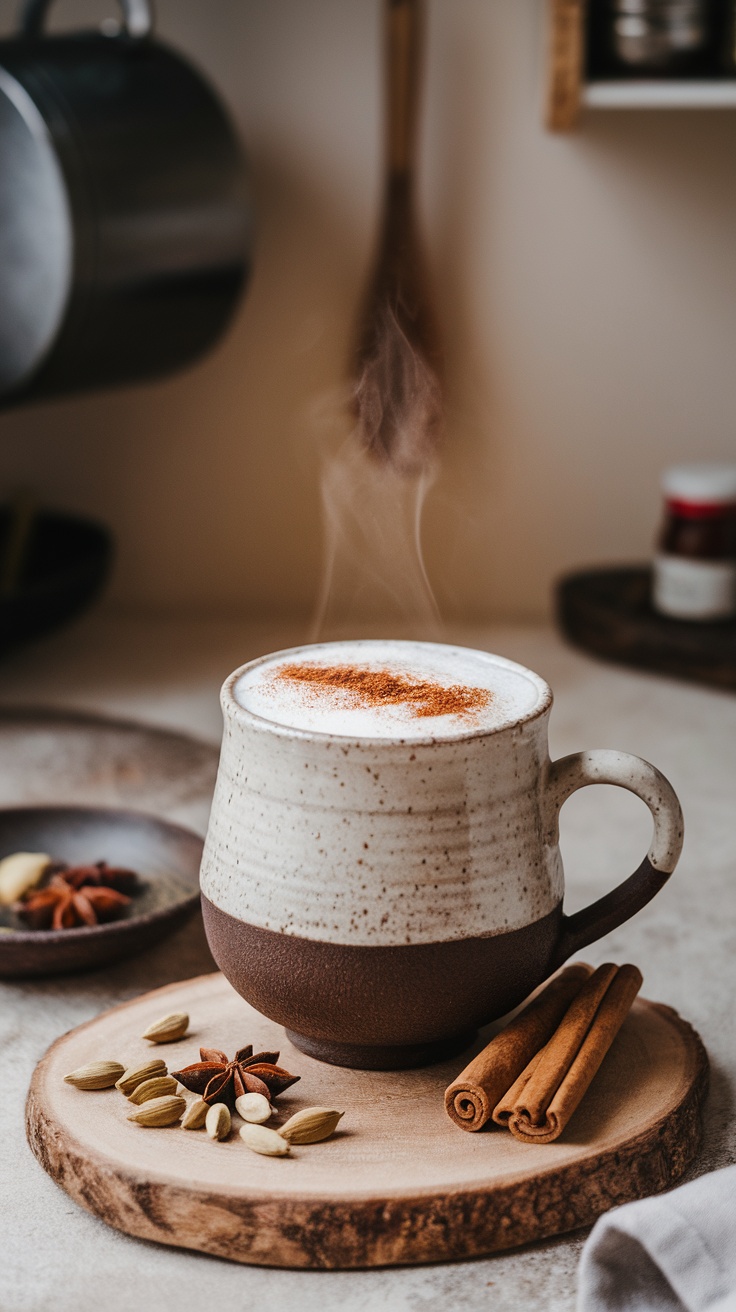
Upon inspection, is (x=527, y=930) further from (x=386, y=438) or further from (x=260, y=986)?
(x=386, y=438)

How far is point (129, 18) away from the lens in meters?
1.46

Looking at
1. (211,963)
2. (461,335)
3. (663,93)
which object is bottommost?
(211,963)

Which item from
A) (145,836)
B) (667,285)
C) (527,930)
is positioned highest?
(667,285)

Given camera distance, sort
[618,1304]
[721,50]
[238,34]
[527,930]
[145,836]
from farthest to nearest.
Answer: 1. [238,34]
2. [721,50]
3. [145,836]
4. [527,930]
5. [618,1304]

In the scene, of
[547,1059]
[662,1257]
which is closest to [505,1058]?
[547,1059]

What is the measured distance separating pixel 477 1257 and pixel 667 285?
4.52ft

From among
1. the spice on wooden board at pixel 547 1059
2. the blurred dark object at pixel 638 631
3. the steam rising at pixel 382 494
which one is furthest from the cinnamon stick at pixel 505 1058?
the steam rising at pixel 382 494

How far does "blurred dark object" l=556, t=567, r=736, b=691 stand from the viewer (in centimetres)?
154

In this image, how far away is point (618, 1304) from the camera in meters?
0.56

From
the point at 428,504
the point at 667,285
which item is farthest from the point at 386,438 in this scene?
the point at 667,285

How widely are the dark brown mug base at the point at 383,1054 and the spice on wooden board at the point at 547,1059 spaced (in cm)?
3

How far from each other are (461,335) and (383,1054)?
1.22 m

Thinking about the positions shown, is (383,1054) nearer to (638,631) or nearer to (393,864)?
(393,864)

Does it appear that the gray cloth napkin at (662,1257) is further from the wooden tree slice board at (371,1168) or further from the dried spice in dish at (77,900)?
the dried spice in dish at (77,900)
